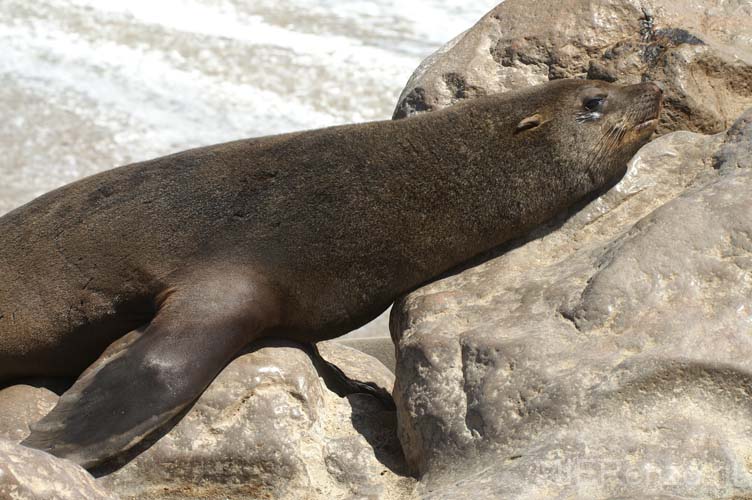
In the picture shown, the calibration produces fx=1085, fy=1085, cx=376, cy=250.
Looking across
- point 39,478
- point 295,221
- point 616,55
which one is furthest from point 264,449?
point 616,55

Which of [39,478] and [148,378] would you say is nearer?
[39,478]

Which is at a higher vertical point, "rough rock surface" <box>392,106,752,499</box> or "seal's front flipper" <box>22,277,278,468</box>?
"rough rock surface" <box>392,106,752,499</box>

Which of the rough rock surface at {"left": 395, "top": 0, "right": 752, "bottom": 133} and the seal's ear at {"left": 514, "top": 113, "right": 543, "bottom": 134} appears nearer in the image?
the seal's ear at {"left": 514, "top": 113, "right": 543, "bottom": 134}

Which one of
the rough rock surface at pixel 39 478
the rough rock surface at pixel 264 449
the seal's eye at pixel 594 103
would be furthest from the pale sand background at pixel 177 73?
the rough rock surface at pixel 39 478

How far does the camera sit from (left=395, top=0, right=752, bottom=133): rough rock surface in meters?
6.79

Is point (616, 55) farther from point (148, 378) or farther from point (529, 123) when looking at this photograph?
point (148, 378)

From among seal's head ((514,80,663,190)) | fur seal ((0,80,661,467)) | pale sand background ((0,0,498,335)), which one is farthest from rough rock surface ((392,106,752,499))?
pale sand background ((0,0,498,335))

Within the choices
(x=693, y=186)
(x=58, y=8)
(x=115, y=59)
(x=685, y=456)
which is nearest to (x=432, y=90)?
(x=693, y=186)

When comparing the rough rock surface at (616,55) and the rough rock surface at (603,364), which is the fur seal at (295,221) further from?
the rough rock surface at (616,55)

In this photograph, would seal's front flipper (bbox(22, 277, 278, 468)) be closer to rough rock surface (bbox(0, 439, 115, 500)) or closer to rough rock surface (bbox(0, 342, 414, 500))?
rough rock surface (bbox(0, 342, 414, 500))

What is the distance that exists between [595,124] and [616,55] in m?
1.00

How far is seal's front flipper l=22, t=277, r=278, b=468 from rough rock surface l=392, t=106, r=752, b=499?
35.1 inches

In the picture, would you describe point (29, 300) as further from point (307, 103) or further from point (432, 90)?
point (307, 103)

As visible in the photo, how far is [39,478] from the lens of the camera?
3.69m
